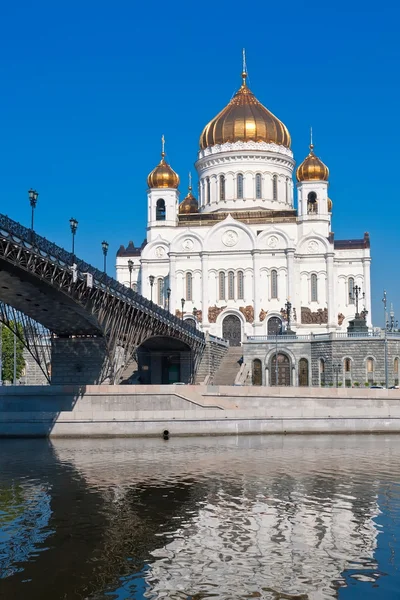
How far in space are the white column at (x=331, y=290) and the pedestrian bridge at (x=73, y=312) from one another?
19204 mm

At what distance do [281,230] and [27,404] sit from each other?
1486 inches

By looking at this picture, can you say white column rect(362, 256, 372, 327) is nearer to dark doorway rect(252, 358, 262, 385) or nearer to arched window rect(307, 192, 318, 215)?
arched window rect(307, 192, 318, 215)

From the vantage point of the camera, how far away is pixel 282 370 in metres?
61.0

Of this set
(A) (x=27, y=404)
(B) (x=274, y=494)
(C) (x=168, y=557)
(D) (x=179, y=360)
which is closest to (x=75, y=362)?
(A) (x=27, y=404)

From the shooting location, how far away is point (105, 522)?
63.4ft

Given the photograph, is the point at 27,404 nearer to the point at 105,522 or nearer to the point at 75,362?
the point at 75,362

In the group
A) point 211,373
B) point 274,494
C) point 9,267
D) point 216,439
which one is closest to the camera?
point 274,494

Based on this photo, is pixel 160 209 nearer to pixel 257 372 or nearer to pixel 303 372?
pixel 257 372

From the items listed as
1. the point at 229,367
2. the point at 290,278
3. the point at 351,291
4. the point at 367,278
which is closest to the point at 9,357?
the point at 229,367

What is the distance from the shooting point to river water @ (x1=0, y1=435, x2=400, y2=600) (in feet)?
47.0

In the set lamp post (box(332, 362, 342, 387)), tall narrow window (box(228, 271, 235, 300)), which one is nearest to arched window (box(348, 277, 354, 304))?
tall narrow window (box(228, 271, 235, 300))

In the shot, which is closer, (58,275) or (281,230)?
(58,275)

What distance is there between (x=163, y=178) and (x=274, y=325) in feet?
62.5

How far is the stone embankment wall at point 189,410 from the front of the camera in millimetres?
39500
